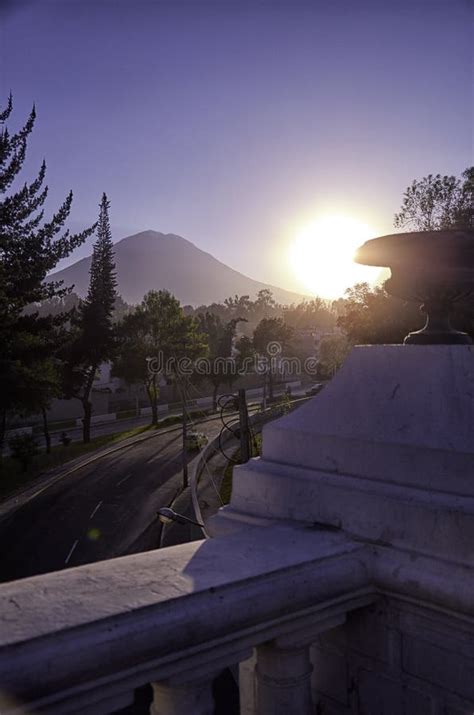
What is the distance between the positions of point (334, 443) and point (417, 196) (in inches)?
1379

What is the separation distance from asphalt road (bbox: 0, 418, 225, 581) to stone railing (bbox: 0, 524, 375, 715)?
54.5 ft

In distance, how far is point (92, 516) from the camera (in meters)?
23.5

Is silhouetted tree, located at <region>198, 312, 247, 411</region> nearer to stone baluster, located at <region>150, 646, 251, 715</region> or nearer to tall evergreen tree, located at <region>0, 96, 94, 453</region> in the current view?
tall evergreen tree, located at <region>0, 96, 94, 453</region>

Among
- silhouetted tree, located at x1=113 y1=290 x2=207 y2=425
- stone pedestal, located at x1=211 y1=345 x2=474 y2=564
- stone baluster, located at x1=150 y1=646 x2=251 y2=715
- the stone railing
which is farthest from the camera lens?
silhouetted tree, located at x1=113 y1=290 x2=207 y2=425

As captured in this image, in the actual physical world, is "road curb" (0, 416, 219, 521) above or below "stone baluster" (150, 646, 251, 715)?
below

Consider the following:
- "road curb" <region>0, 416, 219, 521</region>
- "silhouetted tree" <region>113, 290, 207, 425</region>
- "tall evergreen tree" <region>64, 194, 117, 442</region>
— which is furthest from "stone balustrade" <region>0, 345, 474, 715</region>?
"silhouetted tree" <region>113, 290, 207, 425</region>

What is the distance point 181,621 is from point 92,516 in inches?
911

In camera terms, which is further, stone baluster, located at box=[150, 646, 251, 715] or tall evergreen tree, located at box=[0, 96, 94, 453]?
tall evergreen tree, located at box=[0, 96, 94, 453]

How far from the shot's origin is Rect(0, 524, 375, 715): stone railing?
1.53 meters

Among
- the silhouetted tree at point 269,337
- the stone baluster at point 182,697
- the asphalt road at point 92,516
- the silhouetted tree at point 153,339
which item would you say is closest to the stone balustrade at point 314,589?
the stone baluster at point 182,697

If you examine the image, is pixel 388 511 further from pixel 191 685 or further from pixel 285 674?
pixel 191 685

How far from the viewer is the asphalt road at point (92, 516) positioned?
62.7 ft

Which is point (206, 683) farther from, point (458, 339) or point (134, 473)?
point (134, 473)

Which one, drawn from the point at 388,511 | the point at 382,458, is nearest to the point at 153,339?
the point at 382,458
